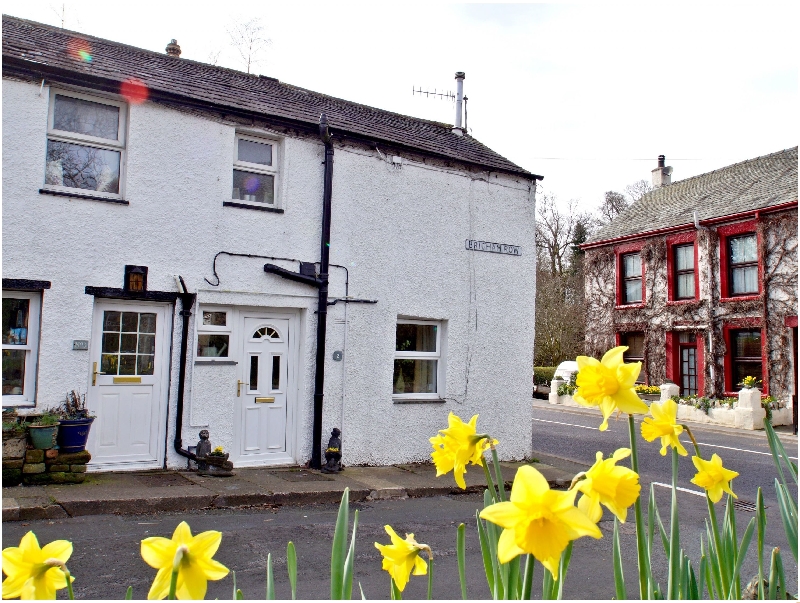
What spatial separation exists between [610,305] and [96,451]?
2058 cm

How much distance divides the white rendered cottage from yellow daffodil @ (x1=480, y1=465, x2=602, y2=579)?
8.11m

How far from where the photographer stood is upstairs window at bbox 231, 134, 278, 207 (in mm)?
9758

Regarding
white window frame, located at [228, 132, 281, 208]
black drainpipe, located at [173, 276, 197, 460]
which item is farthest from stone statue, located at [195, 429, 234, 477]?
white window frame, located at [228, 132, 281, 208]

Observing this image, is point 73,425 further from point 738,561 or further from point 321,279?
point 738,561

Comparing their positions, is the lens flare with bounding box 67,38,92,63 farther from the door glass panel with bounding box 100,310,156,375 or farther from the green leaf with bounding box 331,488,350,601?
the green leaf with bounding box 331,488,350,601

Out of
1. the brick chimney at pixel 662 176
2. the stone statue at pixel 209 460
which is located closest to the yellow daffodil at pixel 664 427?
the stone statue at pixel 209 460

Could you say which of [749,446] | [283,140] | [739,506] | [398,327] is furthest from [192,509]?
[749,446]

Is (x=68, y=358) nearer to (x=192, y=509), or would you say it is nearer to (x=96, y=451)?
(x=96, y=451)

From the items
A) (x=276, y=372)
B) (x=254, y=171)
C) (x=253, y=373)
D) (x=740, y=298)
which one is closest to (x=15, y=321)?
(x=253, y=373)

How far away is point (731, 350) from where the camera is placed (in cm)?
2095

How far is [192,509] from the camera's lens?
7.40 metres

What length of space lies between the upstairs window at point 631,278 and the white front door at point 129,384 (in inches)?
760

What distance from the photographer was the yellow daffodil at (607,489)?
1.34 m

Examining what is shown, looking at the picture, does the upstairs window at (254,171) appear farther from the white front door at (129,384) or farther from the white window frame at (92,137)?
the white front door at (129,384)
